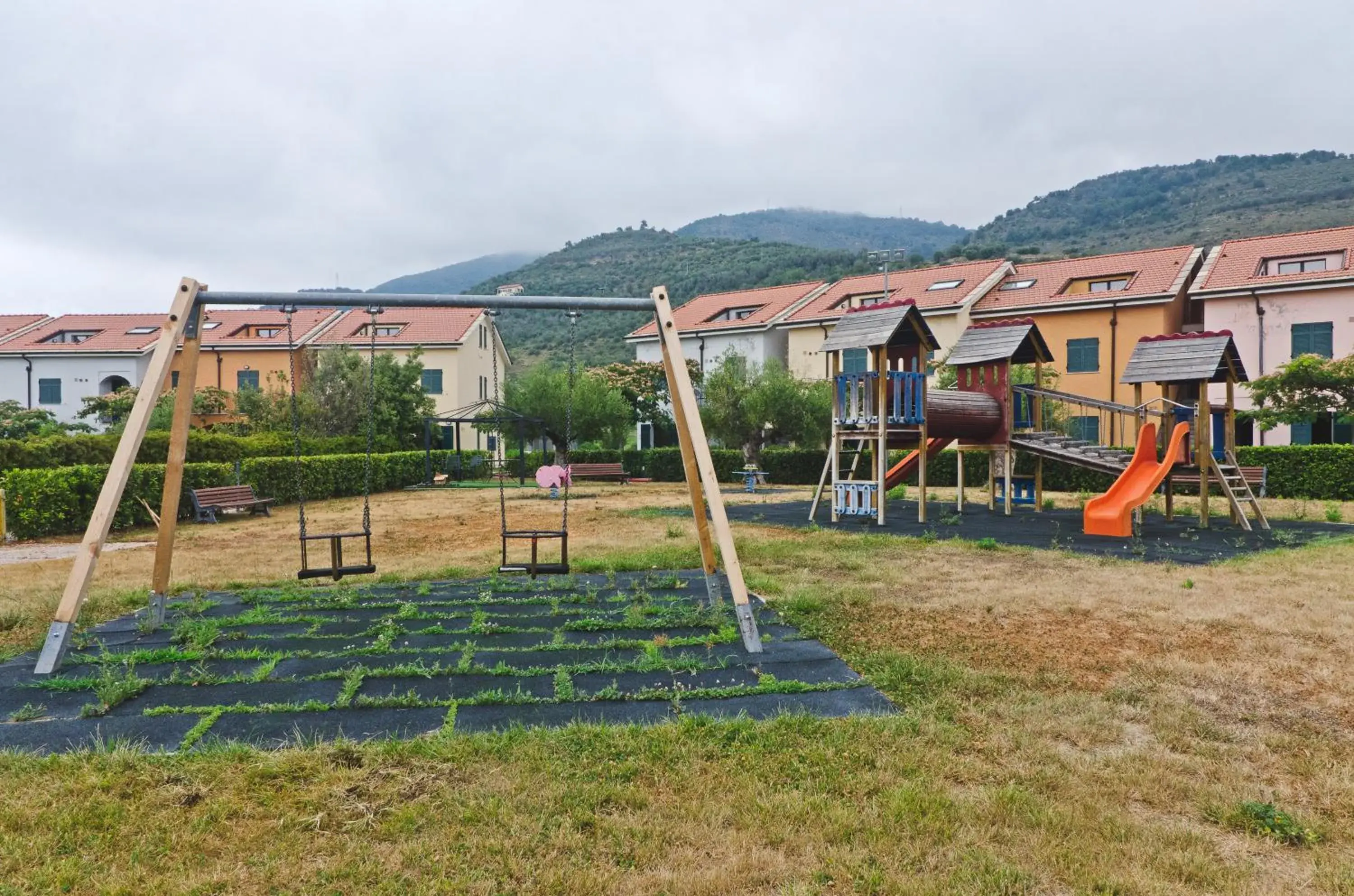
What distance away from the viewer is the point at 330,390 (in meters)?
27.2

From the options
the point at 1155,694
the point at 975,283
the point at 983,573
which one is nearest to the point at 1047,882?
the point at 1155,694

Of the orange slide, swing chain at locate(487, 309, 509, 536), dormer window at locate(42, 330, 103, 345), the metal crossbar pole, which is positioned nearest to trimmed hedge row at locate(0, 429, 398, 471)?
swing chain at locate(487, 309, 509, 536)

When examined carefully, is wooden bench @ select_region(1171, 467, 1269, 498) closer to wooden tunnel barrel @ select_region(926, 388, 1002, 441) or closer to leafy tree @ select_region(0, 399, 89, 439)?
wooden tunnel barrel @ select_region(926, 388, 1002, 441)

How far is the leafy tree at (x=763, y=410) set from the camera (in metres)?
26.5

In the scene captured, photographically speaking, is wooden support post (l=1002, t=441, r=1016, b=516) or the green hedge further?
the green hedge

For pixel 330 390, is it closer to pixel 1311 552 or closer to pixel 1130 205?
pixel 1311 552

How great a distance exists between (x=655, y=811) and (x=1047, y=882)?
4.31 feet

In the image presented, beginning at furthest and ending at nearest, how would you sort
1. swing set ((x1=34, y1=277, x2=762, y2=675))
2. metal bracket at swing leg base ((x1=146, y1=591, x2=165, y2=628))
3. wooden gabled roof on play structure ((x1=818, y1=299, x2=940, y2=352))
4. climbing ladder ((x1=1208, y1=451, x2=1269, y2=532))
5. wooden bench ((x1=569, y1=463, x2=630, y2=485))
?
1. wooden bench ((x1=569, y1=463, x2=630, y2=485))
2. wooden gabled roof on play structure ((x1=818, y1=299, x2=940, y2=352))
3. climbing ladder ((x1=1208, y1=451, x2=1269, y2=532))
4. metal bracket at swing leg base ((x1=146, y1=591, x2=165, y2=628))
5. swing set ((x1=34, y1=277, x2=762, y2=675))

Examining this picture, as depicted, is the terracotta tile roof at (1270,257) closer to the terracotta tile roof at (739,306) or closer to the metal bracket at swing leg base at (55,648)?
the terracotta tile roof at (739,306)

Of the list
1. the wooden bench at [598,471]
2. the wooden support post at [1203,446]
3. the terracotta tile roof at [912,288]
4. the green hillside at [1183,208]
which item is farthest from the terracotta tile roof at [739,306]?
the green hillside at [1183,208]

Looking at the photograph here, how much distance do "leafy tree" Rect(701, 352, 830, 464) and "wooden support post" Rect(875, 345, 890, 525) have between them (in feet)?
40.1

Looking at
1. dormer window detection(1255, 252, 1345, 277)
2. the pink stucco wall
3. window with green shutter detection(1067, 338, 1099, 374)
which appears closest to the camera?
the pink stucco wall

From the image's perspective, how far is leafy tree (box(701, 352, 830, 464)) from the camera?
87.1 feet

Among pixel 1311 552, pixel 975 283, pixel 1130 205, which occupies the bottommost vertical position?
pixel 1311 552
